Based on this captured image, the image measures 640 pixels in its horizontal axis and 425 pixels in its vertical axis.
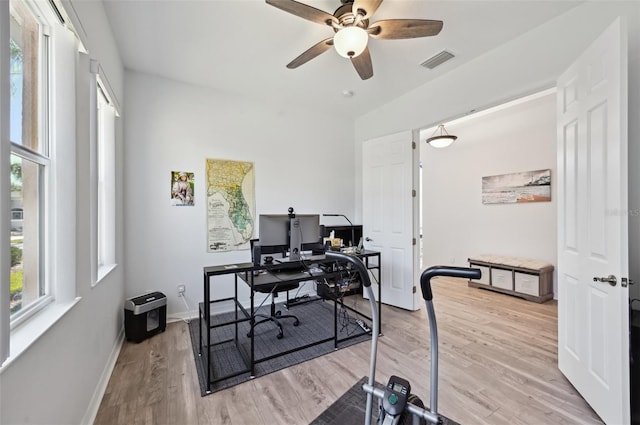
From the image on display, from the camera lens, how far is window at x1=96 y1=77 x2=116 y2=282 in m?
2.49

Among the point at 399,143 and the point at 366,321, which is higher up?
the point at 399,143

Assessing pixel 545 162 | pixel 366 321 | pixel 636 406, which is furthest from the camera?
pixel 545 162

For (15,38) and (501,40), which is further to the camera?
(501,40)

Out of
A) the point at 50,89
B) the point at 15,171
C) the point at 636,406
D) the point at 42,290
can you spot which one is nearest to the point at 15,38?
the point at 50,89

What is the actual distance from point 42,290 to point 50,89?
1.13 meters

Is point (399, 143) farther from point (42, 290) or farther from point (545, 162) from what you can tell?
point (42, 290)

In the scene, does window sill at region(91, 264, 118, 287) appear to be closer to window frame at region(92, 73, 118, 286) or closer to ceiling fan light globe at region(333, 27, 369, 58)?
window frame at region(92, 73, 118, 286)

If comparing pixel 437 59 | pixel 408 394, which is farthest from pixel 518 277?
pixel 408 394

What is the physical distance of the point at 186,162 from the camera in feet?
11.1

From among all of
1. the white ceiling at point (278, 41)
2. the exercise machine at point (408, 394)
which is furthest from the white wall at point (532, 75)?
the exercise machine at point (408, 394)

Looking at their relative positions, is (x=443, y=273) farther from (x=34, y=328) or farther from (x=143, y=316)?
(x=143, y=316)

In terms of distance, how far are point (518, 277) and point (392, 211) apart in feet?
7.59

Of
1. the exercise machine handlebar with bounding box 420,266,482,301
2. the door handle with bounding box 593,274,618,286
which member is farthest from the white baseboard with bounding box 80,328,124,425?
the door handle with bounding box 593,274,618,286

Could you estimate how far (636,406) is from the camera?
157 cm
